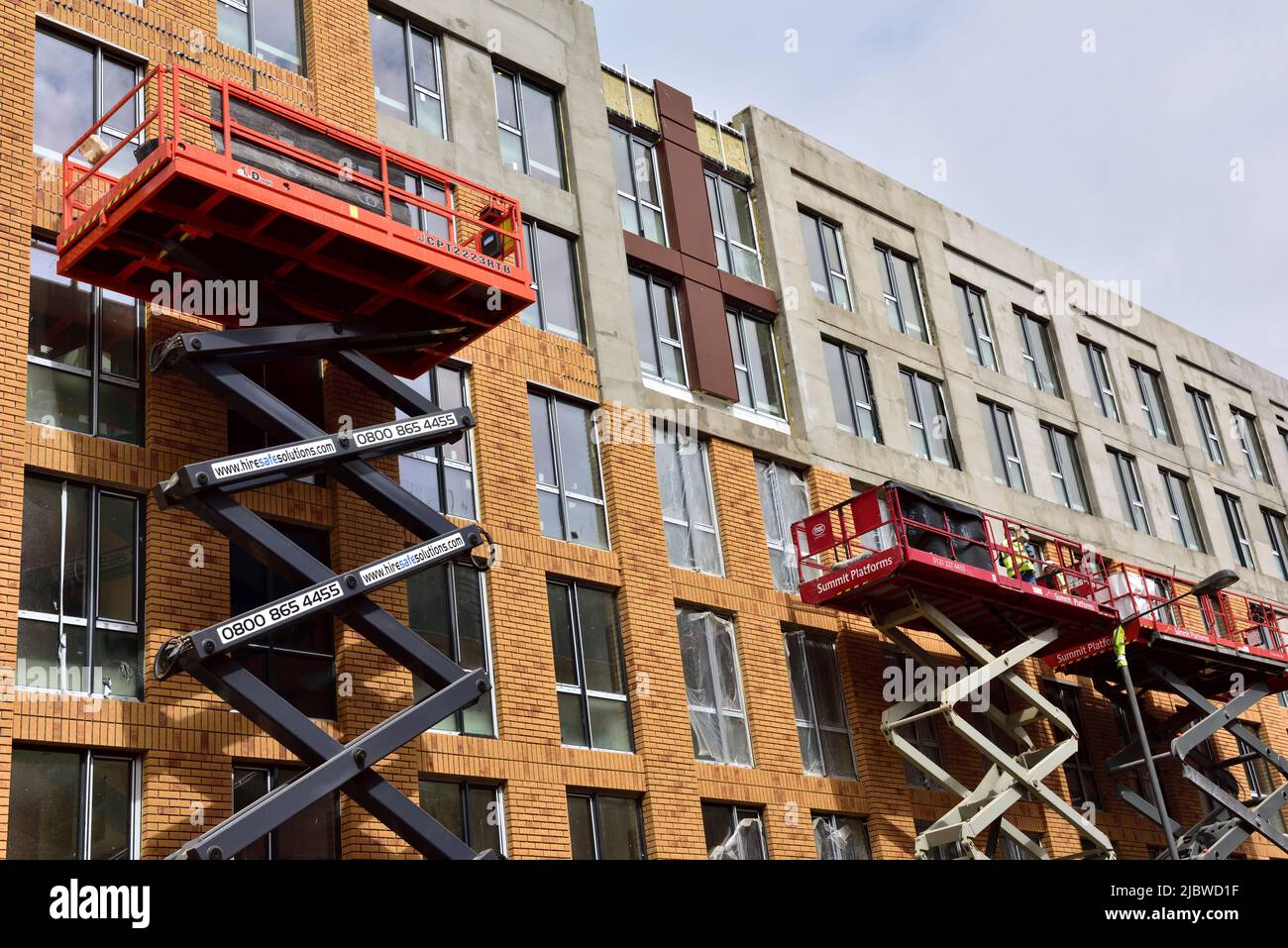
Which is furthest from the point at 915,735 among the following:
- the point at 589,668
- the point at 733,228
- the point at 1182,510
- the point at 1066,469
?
the point at 1182,510

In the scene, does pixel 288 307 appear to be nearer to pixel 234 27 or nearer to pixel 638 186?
pixel 234 27

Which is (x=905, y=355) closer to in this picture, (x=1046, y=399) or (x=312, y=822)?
(x=1046, y=399)

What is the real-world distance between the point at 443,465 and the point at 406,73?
752 cm

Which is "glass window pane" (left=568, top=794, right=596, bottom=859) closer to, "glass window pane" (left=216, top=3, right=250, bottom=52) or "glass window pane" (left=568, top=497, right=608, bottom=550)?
"glass window pane" (left=568, top=497, right=608, bottom=550)

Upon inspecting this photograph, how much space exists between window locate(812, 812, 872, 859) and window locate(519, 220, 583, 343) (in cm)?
957

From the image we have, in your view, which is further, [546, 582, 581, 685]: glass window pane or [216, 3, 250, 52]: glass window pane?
[546, 582, 581, 685]: glass window pane

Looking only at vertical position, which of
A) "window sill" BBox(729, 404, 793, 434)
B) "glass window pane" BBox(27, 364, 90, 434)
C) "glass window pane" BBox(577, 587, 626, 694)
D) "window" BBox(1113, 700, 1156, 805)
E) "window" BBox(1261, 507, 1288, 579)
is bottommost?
"window" BBox(1113, 700, 1156, 805)

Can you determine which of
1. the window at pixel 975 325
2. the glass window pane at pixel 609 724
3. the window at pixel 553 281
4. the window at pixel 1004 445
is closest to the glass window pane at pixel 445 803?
the glass window pane at pixel 609 724

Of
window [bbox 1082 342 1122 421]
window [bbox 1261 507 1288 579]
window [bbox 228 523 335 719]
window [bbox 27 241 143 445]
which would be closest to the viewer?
window [bbox 27 241 143 445]

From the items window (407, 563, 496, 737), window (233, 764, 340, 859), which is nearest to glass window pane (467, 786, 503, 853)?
window (407, 563, 496, 737)

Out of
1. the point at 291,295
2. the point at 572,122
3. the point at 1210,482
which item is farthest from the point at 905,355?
the point at 291,295

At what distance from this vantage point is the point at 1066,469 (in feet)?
124

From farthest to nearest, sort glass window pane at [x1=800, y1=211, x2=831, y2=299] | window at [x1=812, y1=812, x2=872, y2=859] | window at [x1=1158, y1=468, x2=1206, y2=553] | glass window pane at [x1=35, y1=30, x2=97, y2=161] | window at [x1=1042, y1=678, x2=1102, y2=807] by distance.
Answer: window at [x1=1158, y1=468, x2=1206, y2=553] → glass window pane at [x1=800, y1=211, x2=831, y2=299] → window at [x1=1042, y1=678, x2=1102, y2=807] → window at [x1=812, y1=812, x2=872, y2=859] → glass window pane at [x1=35, y1=30, x2=97, y2=161]

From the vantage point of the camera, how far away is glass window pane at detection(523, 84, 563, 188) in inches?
1092
